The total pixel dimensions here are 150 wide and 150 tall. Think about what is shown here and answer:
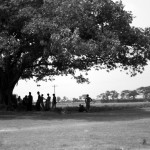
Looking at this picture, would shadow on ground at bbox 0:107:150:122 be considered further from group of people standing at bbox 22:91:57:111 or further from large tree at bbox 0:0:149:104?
group of people standing at bbox 22:91:57:111

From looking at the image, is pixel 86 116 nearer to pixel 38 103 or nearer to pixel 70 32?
pixel 70 32

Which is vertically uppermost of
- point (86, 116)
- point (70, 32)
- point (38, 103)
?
point (70, 32)

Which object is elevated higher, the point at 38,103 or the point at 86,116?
the point at 38,103

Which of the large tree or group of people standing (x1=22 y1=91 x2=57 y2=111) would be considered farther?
group of people standing (x1=22 y1=91 x2=57 y2=111)

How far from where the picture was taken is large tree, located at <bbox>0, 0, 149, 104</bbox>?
25234mm

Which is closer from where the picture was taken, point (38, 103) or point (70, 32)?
point (70, 32)

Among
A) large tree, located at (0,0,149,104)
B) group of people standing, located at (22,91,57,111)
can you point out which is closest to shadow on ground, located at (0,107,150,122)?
large tree, located at (0,0,149,104)

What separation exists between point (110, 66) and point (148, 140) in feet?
69.7

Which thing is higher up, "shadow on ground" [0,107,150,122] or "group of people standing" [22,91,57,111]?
"group of people standing" [22,91,57,111]

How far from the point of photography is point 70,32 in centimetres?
2533

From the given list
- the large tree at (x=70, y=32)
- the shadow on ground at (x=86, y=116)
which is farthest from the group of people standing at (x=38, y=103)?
the shadow on ground at (x=86, y=116)

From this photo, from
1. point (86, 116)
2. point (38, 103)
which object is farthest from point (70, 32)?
point (38, 103)

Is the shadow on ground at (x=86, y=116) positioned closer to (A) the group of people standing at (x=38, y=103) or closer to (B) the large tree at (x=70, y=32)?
(B) the large tree at (x=70, y=32)

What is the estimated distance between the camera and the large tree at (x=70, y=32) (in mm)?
25234
